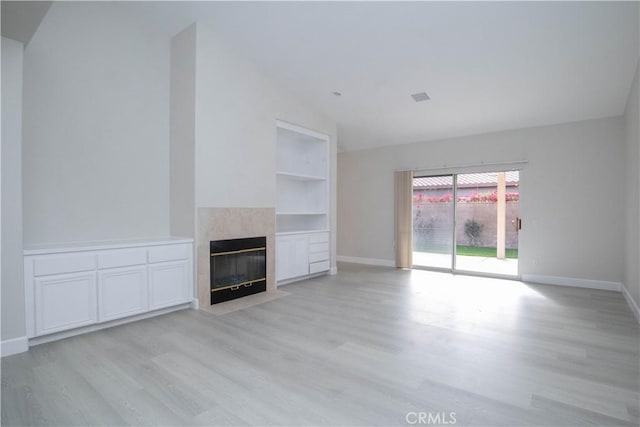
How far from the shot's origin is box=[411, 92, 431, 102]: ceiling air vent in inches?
202

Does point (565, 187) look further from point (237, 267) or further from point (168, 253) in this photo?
point (168, 253)

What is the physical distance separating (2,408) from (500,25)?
511 cm

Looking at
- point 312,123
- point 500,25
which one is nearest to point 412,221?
point 312,123

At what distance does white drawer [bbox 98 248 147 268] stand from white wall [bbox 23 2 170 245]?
0.64 metres

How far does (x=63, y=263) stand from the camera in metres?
3.11

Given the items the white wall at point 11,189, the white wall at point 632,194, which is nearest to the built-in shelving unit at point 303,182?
the white wall at point 11,189

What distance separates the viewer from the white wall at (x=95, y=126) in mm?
3496

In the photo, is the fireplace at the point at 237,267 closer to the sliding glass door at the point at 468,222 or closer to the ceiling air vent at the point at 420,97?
the ceiling air vent at the point at 420,97

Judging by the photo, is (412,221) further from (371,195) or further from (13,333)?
(13,333)

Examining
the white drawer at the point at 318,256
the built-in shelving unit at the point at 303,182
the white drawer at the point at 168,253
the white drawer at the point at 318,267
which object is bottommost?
the white drawer at the point at 318,267

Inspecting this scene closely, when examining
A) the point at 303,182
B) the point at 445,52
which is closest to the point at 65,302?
the point at 303,182

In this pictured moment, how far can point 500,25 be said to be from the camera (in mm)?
3557

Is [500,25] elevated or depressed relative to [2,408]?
elevated

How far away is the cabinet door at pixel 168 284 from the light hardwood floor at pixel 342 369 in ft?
0.62
